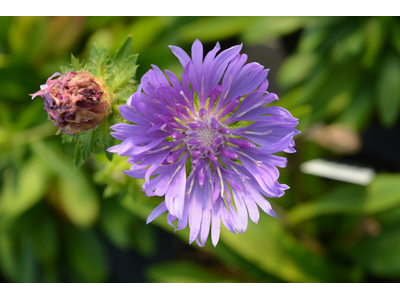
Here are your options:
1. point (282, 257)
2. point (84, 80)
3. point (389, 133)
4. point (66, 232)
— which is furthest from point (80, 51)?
point (389, 133)

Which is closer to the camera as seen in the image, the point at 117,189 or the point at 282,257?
the point at 117,189

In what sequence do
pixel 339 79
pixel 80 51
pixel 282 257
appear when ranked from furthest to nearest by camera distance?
pixel 80 51
pixel 339 79
pixel 282 257

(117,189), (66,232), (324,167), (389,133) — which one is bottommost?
(66,232)

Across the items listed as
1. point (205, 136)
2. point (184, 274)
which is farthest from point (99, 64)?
point (184, 274)

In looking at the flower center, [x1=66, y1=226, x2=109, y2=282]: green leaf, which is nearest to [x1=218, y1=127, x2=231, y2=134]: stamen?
the flower center

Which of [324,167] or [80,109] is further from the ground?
[324,167]

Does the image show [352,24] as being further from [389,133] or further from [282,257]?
[282,257]

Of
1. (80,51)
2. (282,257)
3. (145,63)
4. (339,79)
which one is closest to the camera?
→ (282,257)
